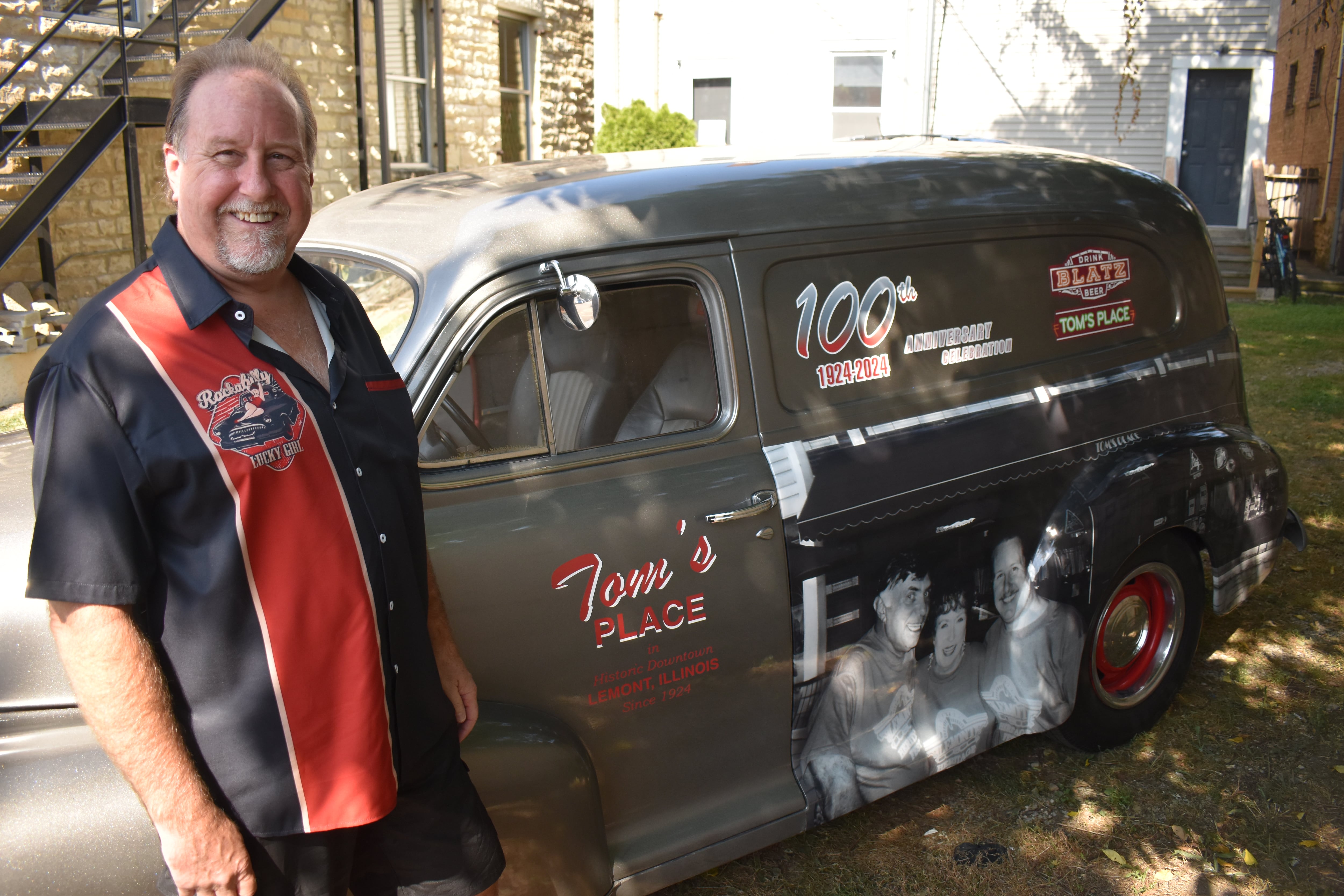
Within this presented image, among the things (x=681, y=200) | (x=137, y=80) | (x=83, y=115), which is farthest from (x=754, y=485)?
(x=137, y=80)

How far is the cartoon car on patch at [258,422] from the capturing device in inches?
64.0

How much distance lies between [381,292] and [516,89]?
11.6 m

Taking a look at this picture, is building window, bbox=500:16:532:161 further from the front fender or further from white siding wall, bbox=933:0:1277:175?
the front fender

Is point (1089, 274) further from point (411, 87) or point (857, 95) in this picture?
point (857, 95)

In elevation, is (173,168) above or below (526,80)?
below

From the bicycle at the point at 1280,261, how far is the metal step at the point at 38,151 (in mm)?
13723

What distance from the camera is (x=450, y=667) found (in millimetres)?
2125

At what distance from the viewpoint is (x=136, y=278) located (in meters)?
1.69

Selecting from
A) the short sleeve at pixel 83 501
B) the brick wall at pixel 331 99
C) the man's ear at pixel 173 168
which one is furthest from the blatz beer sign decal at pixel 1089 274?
the brick wall at pixel 331 99

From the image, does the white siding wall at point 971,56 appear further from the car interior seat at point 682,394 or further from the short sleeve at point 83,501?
the short sleeve at point 83,501

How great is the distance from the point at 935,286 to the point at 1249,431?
1708 millimetres

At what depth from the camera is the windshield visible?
251cm

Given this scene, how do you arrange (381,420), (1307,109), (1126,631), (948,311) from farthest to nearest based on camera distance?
(1307,109), (1126,631), (948,311), (381,420)

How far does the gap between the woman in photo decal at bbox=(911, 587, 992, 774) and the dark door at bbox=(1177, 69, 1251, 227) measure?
1360cm
